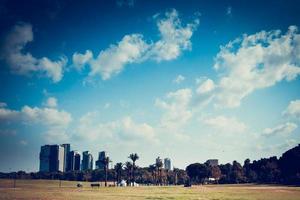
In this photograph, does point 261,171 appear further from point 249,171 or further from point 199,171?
point 199,171

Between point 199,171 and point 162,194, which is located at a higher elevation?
point 162,194

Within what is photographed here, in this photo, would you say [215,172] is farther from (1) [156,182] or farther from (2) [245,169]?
(1) [156,182]

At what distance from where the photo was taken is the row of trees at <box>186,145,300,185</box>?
144 meters

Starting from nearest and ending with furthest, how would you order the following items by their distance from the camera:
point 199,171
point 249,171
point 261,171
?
point 261,171 < point 249,171 < point 199,171

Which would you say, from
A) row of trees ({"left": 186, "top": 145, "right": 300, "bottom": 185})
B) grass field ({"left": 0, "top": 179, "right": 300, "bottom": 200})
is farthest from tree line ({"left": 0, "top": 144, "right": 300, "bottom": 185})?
grass field ({"left": 0, "top": 179, "right": 300, "bottom": 200})

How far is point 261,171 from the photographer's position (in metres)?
170

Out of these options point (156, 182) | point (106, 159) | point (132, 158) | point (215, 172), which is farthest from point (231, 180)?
point (106, 159)

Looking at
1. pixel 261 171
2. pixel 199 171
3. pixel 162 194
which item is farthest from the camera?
pixel 199 171

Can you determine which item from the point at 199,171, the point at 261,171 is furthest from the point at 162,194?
the point at 199,171

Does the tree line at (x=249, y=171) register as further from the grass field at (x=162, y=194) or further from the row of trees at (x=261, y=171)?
the grass field at (x=162, y=194)

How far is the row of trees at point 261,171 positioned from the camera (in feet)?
471

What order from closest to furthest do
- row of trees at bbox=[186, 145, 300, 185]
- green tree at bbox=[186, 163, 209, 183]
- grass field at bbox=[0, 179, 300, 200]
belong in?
1. grass field at bbox=[0, 179, 300, 200]
2. row of trees at bbox=[186, 145, 300, 185]
3. green tree at bbox=[186, 163, 209, 183]

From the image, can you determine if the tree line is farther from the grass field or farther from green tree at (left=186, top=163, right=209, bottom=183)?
the grass field

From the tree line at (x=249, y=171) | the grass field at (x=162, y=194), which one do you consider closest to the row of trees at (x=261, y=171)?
the tree line at (x=249, y=171)
